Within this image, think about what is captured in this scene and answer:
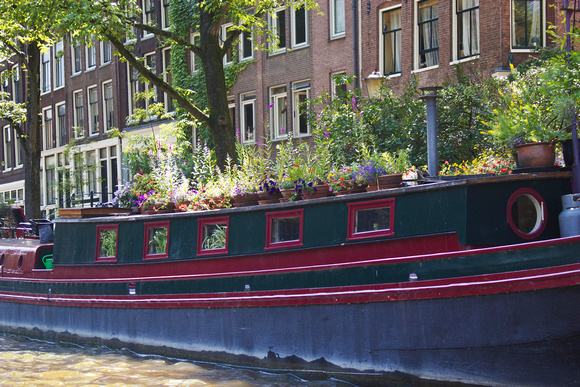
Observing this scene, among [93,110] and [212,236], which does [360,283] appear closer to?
[212,236]

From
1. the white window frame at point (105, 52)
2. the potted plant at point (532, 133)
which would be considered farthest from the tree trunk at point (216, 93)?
the white window frame at point (105, 52)

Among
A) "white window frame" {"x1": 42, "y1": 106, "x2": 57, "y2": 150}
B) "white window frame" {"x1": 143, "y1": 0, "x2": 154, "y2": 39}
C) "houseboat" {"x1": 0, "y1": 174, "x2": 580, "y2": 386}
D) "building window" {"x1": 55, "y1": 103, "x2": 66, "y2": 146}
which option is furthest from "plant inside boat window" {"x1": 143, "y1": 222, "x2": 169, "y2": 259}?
"white window frame" {"x1": 42, "y1": 106, "x2": 57, "y2": 150}

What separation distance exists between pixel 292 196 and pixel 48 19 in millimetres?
7144

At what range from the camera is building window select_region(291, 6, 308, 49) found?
79.5ft

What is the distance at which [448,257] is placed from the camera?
7.94 metres

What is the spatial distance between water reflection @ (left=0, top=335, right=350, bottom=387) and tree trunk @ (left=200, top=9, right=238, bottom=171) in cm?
491

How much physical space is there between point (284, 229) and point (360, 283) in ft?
4.97

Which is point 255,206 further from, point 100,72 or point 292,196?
point 100,72

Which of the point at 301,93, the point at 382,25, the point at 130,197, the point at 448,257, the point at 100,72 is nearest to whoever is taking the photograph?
the point at 448,257

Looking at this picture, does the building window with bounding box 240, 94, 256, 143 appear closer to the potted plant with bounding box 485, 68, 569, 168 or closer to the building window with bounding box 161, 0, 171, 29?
the building window with bounding box 161, 0, 171, 29

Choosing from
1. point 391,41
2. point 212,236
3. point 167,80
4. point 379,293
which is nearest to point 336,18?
point 391,41

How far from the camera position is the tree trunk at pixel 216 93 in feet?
50.6

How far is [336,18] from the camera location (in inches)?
920

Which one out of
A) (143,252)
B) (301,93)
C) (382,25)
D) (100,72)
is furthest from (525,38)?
(100,72)
